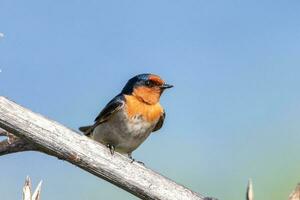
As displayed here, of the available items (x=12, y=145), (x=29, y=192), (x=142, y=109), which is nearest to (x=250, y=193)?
(x=29, y=192)

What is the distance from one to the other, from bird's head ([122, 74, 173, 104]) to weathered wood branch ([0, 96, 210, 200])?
156cm

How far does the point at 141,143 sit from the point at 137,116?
0.15 m

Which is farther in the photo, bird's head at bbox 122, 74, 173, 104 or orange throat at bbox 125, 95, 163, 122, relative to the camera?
bird's head at bbox 122, 74, 173, 104

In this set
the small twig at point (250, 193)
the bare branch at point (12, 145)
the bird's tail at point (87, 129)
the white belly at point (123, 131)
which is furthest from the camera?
the bird's tail at point (87, 129)

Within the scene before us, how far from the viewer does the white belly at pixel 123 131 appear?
11.2 feet

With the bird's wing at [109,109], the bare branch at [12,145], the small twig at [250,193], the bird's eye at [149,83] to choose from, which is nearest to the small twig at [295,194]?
the small twig at [250,193]

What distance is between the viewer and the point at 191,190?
2031mm

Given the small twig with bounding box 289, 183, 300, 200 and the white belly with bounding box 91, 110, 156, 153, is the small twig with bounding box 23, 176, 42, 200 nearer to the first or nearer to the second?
the small twig with bounding box 289, 183, 300, 200

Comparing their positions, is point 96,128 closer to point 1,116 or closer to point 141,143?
point 141,143

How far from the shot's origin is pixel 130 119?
11.4 ft

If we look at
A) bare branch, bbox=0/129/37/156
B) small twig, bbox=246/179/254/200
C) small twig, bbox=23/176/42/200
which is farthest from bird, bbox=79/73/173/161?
small twig, bbox=246/179/254/200

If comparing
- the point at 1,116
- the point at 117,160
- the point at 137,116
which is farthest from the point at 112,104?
the point at 1,116

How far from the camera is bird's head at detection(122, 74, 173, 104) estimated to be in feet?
12.1

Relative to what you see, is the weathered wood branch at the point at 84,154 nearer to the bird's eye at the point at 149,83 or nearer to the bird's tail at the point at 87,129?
the bird's tail at the point at 87,129
